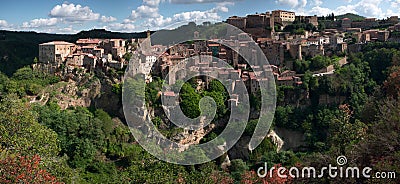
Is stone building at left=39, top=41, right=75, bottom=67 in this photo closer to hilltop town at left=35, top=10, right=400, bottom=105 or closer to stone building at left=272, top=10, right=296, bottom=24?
hilltop town at left=35, top=10, right=400, bottom=105

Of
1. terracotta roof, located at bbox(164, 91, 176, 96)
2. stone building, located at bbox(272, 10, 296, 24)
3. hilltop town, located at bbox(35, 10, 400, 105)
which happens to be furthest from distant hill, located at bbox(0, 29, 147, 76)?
stone building, located at bbox(272, 10, 296, 24)

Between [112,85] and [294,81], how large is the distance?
9.85 meters

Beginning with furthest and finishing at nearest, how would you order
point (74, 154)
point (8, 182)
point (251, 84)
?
point (251, 84) < point (74, 154) < point (8, 182)

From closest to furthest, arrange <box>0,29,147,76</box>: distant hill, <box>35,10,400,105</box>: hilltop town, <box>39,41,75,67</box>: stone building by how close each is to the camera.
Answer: <box>35,10,400,105</box>: hilltop town, <box>39,41,75,67</box>: stone building, <box>0,29,147,76</box>: distant hill

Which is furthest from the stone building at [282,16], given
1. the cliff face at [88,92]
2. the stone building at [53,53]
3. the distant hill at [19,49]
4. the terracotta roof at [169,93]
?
the stone building at [53,53]

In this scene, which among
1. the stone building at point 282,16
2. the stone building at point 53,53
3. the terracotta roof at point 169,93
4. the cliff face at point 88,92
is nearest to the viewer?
the terracotta roof at point 169,93

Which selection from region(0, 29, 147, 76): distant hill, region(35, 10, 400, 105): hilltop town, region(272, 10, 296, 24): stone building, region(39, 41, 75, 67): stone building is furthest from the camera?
region(272, 10, 296, 24): stone building

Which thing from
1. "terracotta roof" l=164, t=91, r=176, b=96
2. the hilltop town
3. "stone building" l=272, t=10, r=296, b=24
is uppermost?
"stone building" l=272, t=10, r=296, b=24

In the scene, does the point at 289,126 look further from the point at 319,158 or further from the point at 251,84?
the point at 319,158

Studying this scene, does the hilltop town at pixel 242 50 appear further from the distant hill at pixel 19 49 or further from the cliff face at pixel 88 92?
the distant hill at pixel 19 49

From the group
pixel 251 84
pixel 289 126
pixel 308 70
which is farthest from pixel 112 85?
pixel 308 70

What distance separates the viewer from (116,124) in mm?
22156

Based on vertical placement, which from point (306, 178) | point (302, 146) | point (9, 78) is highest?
point (9, 78)

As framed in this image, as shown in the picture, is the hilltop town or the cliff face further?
the hilltop town
